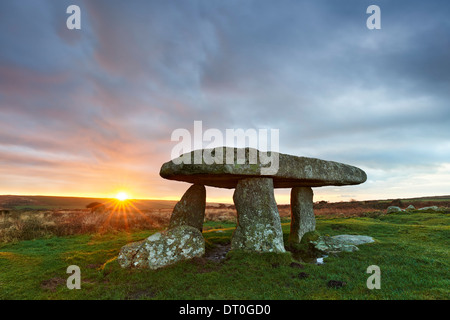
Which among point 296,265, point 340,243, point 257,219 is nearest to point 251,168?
point 257,219

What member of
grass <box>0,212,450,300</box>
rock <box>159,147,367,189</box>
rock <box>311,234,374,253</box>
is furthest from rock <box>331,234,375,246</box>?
rock <box>159,147,367,189</box>

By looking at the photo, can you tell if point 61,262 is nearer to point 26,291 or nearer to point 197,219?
point 26,291

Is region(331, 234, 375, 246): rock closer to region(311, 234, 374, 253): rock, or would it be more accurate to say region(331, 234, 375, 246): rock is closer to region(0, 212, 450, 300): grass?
region(311, 234, 374, 253): rock

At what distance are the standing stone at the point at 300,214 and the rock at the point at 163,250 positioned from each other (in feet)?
14.8

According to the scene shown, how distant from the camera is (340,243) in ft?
30.2

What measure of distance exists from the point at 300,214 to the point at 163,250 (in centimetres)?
604

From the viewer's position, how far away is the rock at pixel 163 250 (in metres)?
6.90

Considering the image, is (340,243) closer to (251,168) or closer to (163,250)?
(251,168)

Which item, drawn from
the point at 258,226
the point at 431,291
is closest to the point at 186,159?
the point at 258,226

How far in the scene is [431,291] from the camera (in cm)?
521

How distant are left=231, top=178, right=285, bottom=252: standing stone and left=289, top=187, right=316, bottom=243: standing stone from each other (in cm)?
260

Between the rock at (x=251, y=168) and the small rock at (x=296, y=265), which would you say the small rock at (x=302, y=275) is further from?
the rock at (x=251, y=168)

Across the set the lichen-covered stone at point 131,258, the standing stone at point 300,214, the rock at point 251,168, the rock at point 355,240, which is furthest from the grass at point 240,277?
the rock at point 251,168
